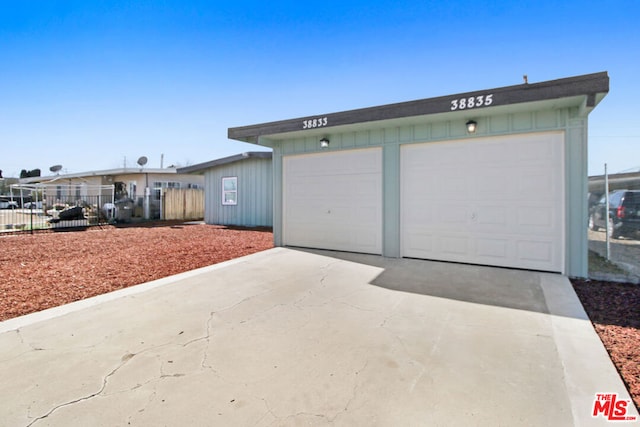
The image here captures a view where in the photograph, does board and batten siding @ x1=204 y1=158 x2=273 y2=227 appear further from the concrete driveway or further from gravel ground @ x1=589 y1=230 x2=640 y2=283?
gravel ground @ x1=589 y1=230 x2=640 y2=283

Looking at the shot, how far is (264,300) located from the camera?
3920mm

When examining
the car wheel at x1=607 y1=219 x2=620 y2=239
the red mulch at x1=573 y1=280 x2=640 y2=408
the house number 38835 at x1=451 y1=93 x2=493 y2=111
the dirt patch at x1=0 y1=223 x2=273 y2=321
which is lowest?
the red mulch at x1=573 y1=280 x2=640 y2=408

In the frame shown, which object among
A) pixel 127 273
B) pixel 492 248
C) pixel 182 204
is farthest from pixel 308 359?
pixel 182 204

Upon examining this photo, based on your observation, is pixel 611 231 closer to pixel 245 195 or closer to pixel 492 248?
pixel 492 248

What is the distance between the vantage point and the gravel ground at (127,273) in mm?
3020

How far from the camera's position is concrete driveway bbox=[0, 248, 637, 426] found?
1.82 metres

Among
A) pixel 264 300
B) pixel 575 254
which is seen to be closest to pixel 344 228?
pixel 264 300

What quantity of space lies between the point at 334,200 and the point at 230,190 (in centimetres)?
853

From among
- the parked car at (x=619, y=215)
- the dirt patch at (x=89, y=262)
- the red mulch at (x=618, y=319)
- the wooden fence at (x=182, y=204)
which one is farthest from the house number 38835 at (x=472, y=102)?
the wooden fence at (x=182, y=204)

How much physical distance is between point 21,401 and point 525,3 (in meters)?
9.49

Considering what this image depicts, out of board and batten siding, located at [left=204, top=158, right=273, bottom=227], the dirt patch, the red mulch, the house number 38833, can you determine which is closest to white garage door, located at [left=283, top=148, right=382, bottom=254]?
the house number 38833

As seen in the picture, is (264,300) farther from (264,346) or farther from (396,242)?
(396,242)

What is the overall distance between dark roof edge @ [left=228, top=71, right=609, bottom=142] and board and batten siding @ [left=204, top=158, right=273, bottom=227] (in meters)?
5.69

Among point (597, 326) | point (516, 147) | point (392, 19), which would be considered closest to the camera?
point (597, 326)
